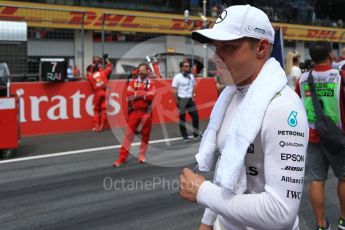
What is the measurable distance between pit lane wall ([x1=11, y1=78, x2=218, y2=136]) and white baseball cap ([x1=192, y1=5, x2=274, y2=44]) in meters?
9.24

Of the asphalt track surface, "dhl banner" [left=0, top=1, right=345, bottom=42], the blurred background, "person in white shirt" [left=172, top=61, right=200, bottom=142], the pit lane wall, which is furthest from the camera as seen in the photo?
"dhl banner" [left=0, top=1, right=345, bottom=42]

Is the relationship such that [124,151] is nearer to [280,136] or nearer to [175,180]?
[175,180]

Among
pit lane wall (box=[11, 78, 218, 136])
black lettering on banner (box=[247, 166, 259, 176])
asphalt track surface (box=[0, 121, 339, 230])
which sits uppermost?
black lettering on banner (box=[247, 166, 259, 176])

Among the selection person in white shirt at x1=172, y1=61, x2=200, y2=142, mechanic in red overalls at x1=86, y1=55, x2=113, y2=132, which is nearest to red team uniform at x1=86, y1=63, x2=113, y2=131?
mechanic in red overalls at x1=86, y1=55, x2=113, y2=132

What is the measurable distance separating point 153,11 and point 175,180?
24.1 meters

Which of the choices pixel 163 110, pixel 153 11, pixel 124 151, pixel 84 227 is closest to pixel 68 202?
pixel 84 227

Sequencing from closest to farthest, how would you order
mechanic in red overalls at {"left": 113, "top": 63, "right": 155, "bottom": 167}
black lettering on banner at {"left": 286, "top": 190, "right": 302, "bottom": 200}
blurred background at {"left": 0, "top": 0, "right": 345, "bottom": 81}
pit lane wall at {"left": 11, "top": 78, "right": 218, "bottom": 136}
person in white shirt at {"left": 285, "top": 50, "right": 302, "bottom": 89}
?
black lettering on banner at {"left": 286, "top": 190, "right": 302, "bottom": 200}, person in white shirt at {"left": 285, "top": 50, "right": 302, "bottom": 89}, mechanic in red overalls at {"left": 113, "top": 63, "right": 155, "bottom": 167}, blurred background at {"left": 0, "top": 0, "right": 345, "bottom": 81}, pit lane wall at {"left": 11, "top": 78, "right": 218, "bottom": 136}

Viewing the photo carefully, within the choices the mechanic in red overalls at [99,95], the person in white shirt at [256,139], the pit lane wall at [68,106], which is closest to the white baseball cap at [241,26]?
the person in white shirt at [256,139]

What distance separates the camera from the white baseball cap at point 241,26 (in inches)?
69.4

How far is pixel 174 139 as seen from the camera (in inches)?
436

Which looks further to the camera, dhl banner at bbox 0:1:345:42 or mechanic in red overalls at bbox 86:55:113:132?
dhl banner at bbox 0:1:345:42

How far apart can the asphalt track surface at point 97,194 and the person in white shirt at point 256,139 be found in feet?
10.1

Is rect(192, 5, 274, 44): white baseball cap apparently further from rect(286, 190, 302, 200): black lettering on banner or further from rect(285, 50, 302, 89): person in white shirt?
rect(285, 50, 302, 89): person in white shirt

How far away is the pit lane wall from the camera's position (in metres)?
11.6
